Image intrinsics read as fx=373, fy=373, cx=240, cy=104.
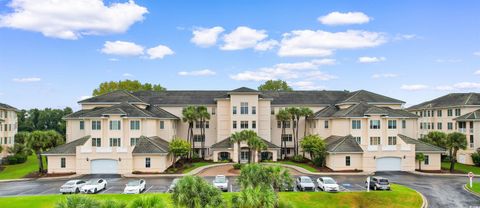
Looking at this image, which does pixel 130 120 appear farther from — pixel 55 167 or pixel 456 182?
pixel 456 182

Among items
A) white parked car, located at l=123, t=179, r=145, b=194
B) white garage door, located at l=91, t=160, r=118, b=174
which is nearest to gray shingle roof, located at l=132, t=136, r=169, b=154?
white garage door, located at l=91, t=160, r=118, b=174

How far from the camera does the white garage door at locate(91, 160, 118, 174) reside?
4928 centimetres

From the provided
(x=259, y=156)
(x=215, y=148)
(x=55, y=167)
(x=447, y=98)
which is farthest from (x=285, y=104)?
(x=55, y=167)

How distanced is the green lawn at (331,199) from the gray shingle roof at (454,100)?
3985cm

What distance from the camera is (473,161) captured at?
197 ft

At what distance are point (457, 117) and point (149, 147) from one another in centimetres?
5312

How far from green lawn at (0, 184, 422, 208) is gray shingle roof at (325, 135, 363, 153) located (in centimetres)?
1605

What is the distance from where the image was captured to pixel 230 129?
2466 inches

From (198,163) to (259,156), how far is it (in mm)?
9860

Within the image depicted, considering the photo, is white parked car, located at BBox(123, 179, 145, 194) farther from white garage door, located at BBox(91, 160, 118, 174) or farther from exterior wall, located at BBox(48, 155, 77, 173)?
exterior wall, located at BBox(48, 155, 77, 173)

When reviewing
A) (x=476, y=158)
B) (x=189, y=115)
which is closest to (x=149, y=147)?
(x=189, y=115)

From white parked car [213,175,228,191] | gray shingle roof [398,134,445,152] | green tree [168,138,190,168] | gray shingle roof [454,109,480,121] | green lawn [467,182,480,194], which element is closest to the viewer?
white parked car [213,175,228,191]

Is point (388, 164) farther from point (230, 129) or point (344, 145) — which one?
point (230, 129)

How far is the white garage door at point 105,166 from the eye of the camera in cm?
4928
